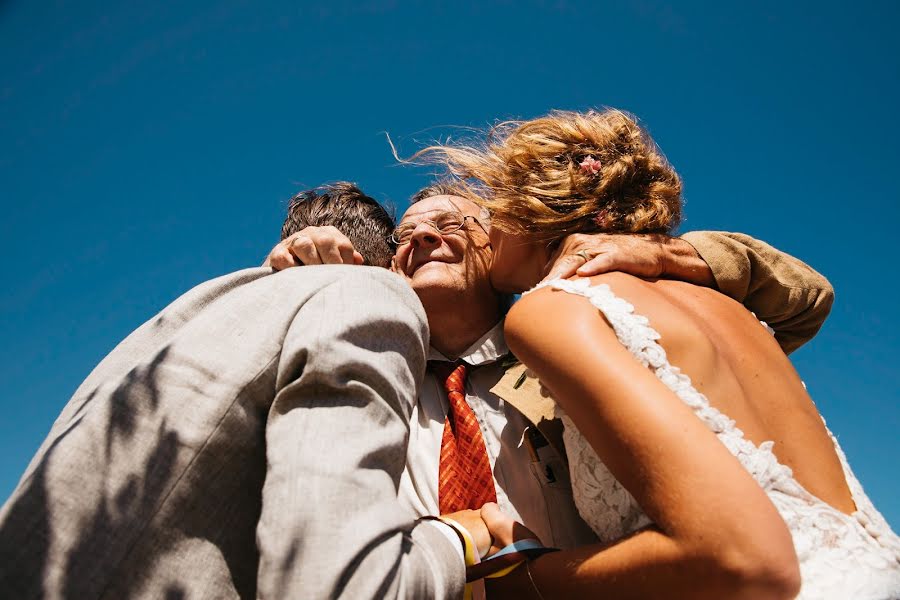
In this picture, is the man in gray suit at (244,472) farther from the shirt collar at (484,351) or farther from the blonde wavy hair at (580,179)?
the shirt collar at (484,351)

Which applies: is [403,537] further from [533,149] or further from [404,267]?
[404,267]

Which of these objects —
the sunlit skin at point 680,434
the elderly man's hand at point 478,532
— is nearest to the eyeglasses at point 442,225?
the sunlit skin at point 680,434

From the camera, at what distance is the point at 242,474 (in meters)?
1.82

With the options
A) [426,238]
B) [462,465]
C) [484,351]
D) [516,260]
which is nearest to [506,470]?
[462,465]

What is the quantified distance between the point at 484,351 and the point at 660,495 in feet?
8.01

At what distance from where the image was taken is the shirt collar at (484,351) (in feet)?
14.4

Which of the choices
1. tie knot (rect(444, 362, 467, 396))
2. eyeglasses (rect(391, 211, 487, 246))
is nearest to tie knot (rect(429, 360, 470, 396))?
tie knot (rect(444, 362, 467, 396))

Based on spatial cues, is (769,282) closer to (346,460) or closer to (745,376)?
(745,376)

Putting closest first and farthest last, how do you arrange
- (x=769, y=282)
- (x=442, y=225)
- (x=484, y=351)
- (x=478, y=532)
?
(x=478, y=532), (x=769, y=282), (x=484, y=351), (x=442, y=225)

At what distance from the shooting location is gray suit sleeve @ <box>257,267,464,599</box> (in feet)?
5.12

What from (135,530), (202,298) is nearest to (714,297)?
(202,298)

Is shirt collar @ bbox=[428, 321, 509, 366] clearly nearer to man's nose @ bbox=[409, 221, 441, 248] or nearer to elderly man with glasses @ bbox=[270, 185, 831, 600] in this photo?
elderly man with glasses @ bbox=[270, 185, 831, 600]

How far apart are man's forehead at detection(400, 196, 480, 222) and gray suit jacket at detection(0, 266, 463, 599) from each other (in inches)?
122

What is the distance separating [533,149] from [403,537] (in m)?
2.41
